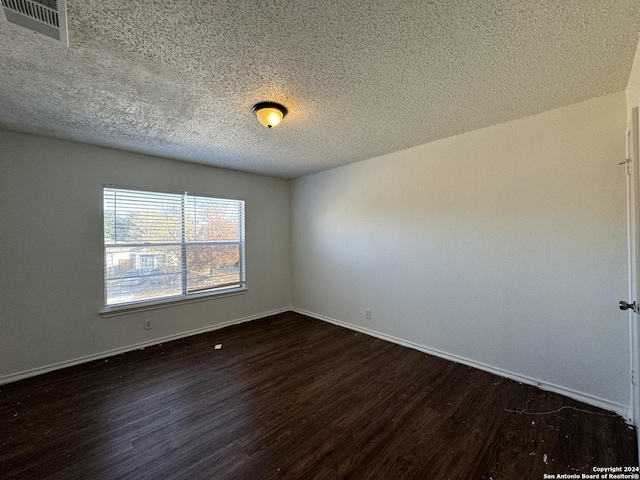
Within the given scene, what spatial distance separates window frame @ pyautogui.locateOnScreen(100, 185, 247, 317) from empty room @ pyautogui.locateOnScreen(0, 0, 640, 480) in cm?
3

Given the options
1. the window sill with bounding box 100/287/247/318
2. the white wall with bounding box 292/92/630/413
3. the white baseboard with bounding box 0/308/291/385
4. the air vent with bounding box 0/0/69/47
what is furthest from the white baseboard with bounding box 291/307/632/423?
the air vent with bounding box 0/0/69/47

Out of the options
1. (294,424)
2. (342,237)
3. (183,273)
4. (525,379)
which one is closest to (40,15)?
(294,424)

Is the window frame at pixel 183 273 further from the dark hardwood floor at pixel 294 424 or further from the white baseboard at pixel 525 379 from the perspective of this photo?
the white baseboard at pixel 525 379

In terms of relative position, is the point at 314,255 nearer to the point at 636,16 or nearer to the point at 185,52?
the point at 185,52

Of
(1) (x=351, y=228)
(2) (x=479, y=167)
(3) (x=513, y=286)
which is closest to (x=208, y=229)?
(1) (x=351, y=228)

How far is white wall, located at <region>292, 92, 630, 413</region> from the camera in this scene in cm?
206

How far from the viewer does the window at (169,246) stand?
3.17m

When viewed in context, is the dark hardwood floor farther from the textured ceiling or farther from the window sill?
the textured ceiling

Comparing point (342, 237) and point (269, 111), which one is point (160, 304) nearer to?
point (342, 237)

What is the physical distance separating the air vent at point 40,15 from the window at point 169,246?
2.17 meters

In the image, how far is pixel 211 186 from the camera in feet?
12.9

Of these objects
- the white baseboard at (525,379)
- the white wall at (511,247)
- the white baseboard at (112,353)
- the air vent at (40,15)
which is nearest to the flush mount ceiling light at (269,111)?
the air vent at (40,15)

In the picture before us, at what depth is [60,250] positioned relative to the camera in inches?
111

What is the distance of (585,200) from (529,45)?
143 cm
